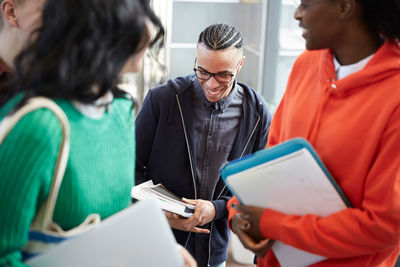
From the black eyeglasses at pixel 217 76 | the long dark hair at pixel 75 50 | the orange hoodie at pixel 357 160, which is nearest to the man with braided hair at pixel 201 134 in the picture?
the black eyeglasses at pixel 217 76

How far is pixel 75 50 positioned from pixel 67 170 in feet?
0.74

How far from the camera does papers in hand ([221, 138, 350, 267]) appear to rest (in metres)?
1.08

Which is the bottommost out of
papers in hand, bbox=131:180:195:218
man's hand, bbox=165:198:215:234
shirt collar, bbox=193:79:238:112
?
man's hand, bbox=165:198:215:234

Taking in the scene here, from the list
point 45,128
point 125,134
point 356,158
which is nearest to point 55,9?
point 45,128

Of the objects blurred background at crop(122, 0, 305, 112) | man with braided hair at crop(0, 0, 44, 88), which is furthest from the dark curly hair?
blurred background at crop(122, 0, 305, 112)

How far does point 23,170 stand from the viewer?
2.74 feet

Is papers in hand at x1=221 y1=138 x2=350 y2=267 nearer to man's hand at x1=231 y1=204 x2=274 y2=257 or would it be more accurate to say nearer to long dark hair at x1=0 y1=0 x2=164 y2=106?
man's hand at x1=231 y1=204 x2=274 y2=257

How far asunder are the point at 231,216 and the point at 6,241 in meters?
0.64

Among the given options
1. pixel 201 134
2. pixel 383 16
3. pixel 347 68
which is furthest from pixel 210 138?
pixel 383 16

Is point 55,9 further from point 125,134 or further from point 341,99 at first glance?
point 341,99

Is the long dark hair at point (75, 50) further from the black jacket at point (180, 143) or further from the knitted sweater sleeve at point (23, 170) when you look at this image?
the black jacket at point (180, 143)

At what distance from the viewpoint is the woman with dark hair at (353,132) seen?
1048mm

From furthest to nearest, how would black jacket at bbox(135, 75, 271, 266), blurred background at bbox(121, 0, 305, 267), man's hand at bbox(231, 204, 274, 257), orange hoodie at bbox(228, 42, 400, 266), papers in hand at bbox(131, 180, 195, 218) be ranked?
blurred background at bbox(121, 0, 305, 267) < black jacket at bbox(135, 75, 271, 266) < papers in hand at bbox(131, 180, 195, 218) < man's hand at bbox(231, 204, 274, 257) < orange hoodie at bbox(228, 42, 400, 266)

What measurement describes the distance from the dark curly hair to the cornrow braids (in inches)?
26.4
